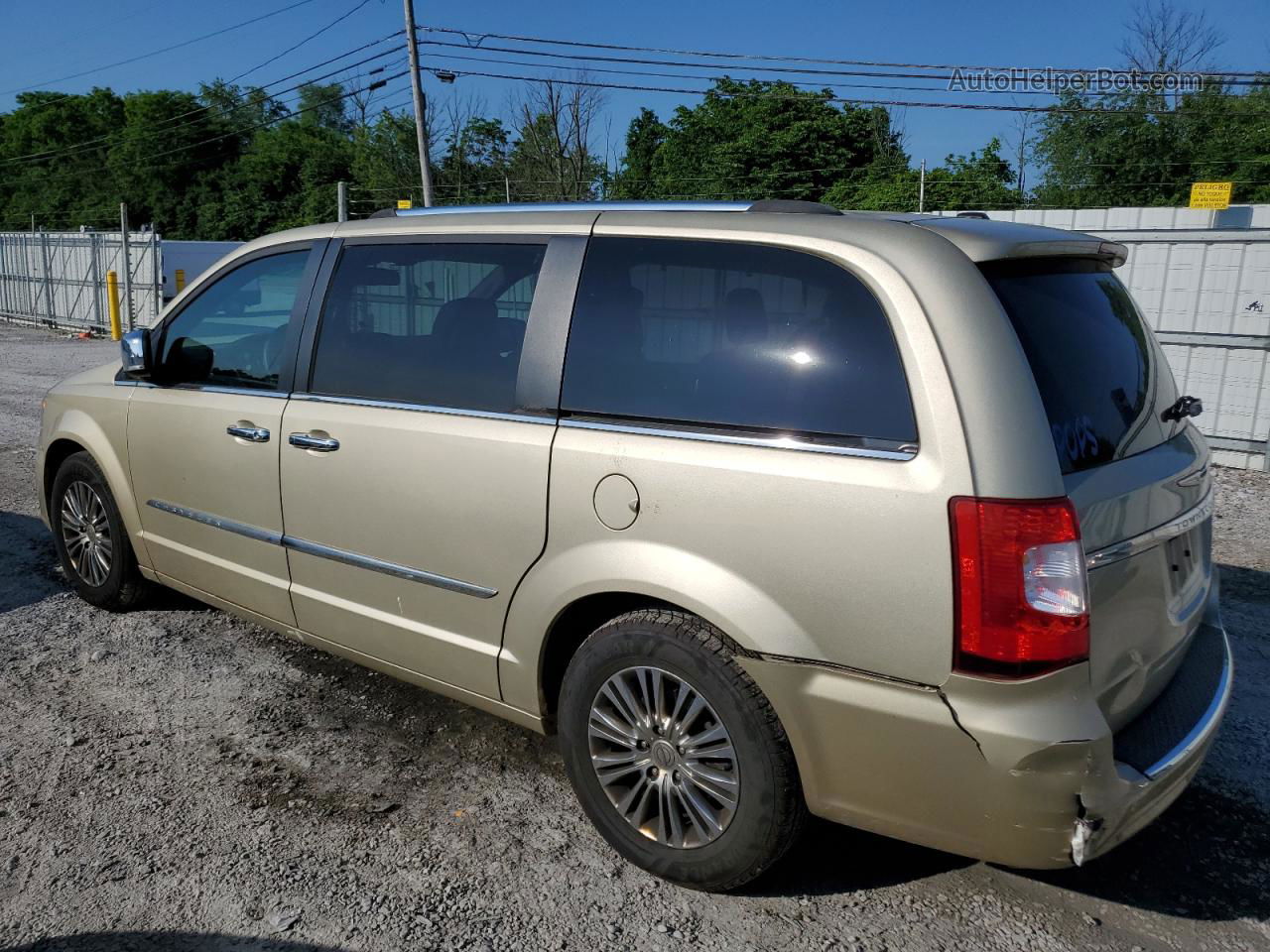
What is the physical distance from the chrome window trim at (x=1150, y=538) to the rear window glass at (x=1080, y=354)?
0.67 feet

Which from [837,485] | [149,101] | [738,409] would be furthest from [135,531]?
[149,101]

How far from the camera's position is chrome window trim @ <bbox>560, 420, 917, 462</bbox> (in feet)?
7.97

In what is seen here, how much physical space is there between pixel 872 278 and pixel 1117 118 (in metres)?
41.0

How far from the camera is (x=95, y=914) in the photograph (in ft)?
9.09

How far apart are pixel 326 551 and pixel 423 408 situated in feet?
2.26

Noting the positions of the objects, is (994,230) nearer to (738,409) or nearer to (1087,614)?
(738,409)

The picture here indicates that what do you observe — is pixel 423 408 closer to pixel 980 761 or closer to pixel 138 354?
pixel 138 354

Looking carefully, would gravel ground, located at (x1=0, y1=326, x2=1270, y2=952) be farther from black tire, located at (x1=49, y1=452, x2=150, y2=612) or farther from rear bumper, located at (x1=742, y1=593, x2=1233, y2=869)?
black tire, located at (x1=49, y1=452, x2=150, y2=612)

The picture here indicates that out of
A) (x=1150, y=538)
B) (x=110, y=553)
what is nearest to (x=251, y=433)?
(x=110, y=553)

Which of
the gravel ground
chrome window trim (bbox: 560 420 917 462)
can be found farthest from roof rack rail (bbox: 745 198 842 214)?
the gravel ground

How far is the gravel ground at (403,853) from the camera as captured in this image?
2729 millimetres

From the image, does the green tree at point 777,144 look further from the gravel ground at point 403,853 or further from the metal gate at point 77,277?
the gravel ground at point 403,853

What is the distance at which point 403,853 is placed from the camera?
3.07 m

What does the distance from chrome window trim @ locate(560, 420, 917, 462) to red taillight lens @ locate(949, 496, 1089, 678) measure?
0.67ft
